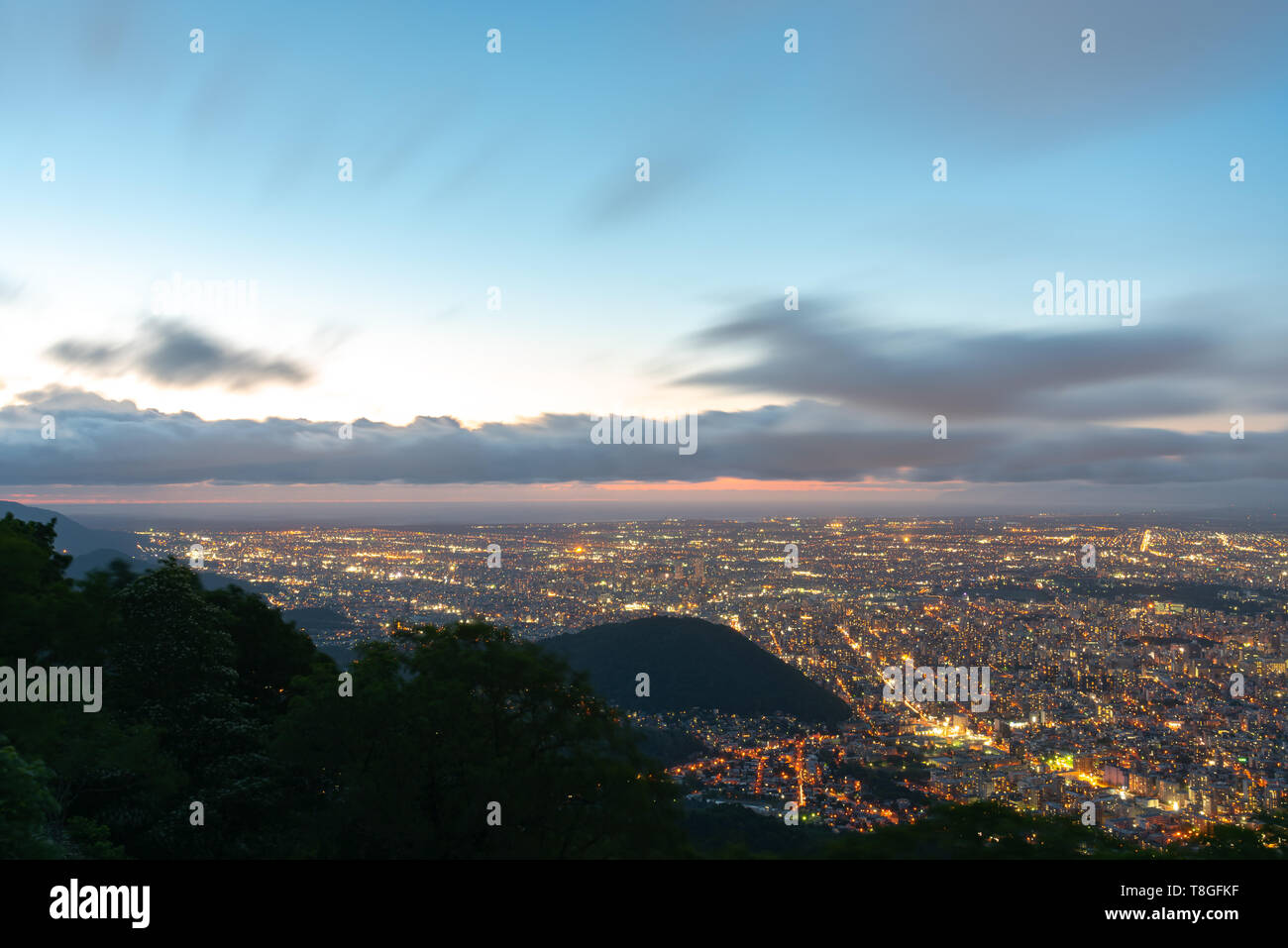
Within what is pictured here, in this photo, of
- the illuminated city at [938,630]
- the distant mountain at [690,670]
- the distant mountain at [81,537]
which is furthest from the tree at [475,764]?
the distant mountain at [81,537]

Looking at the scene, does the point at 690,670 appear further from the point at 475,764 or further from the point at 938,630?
the point at 475,764

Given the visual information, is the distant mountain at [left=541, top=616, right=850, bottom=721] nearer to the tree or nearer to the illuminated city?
the illuminated city

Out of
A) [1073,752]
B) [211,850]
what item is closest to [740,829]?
[211,850]

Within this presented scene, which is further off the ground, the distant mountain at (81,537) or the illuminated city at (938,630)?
the distant mountain at (81,537)

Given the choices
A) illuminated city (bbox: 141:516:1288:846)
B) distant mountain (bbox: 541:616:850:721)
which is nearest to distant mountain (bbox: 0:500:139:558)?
illuminated city (bbox: 141:516:1288:846)

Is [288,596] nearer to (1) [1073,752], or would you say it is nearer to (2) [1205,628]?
(1) [1073,752]

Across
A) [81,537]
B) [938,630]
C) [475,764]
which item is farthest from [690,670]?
[81,537]

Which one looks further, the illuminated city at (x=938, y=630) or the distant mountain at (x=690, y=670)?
the distant mountain at (x=690, y=670)

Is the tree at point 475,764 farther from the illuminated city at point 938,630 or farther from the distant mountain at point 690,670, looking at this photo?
the distant mountain at point 690,670

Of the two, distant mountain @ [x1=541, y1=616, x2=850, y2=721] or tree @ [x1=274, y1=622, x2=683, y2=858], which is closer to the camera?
tree @ [x1=274, y1=622, x2=683, y2=858]
